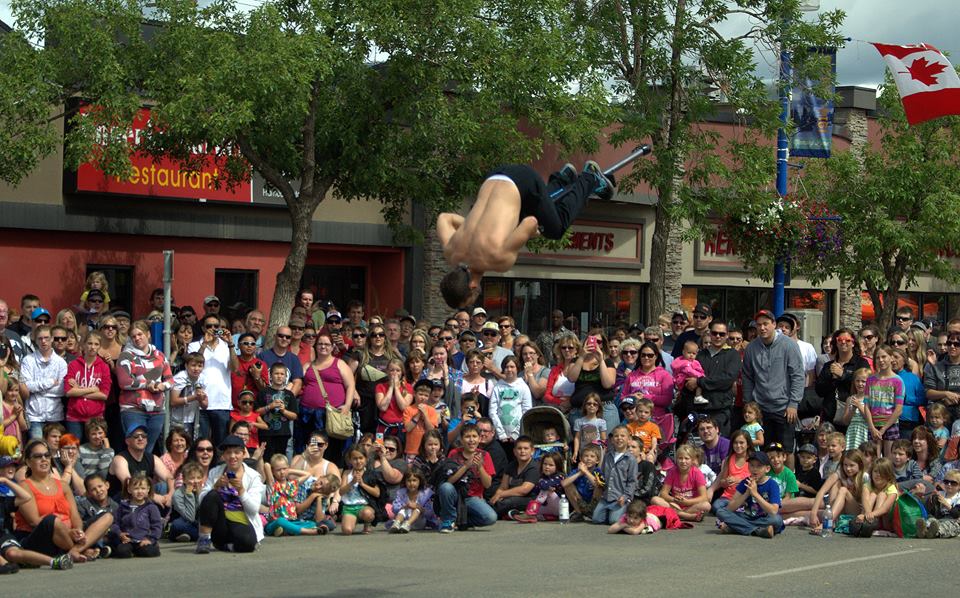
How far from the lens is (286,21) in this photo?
1723cm

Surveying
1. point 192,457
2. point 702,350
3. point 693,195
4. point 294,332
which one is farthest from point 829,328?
point 192,457

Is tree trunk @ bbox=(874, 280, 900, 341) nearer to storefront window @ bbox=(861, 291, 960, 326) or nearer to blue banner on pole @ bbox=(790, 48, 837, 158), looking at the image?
blue banner on pole @ bbox=(790, 48, 837, 158)

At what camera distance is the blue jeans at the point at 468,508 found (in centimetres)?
1259

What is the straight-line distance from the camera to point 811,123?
21844 mm

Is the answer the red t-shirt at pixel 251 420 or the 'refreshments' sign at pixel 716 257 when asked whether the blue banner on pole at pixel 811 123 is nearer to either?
the 'refreshments' sign at pixel 716 257

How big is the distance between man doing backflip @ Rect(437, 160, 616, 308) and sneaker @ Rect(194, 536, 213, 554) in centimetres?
348

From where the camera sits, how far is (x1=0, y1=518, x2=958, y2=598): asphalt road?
371 inches

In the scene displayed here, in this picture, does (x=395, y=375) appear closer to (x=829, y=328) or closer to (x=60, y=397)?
(x=60, y=397)

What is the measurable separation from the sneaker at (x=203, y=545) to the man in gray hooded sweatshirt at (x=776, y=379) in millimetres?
5839

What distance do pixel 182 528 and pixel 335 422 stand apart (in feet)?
7.03

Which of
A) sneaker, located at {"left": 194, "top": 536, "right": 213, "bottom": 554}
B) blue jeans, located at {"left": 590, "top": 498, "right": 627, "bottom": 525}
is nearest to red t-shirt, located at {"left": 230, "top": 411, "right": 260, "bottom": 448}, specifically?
sneaker, located at {"left": 194, "top": 536, "right": 213, "bottom": 554}

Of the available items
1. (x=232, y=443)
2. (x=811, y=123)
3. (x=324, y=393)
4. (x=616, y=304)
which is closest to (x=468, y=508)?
(x=324, y=393)

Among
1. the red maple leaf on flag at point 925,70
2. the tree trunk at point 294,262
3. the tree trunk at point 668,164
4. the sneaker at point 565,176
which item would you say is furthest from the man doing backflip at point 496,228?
the tree trunk at point 668,164

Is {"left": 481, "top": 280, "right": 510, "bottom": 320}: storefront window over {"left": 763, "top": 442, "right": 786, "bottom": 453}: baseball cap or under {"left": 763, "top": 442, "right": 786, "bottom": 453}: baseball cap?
over
